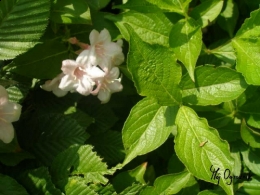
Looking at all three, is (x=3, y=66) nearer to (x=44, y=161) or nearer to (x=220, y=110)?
(x=44, y=161)

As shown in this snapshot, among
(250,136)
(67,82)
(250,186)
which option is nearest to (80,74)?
(67,82)

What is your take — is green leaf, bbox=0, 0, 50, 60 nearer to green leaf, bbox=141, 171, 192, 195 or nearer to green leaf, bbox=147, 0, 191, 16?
green leaf, bbox=147, 0, 191, 16

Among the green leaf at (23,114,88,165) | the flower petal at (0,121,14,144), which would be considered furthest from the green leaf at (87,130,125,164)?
the flower petal at (0,121,14,144)

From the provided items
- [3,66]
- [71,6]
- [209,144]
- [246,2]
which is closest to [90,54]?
[71,6]

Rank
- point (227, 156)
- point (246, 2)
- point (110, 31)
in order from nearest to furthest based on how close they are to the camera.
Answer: point (227, 156) → point (110, 31) → point (246, 2)

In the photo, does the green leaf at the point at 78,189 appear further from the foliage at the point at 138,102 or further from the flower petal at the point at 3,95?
the flower petal at the point at 3,95

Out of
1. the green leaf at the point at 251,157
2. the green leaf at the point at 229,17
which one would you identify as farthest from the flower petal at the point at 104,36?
the green leaf at the point at 251,157
